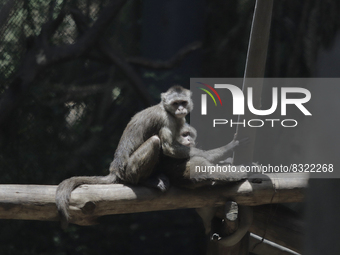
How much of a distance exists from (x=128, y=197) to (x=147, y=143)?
1.68 feet

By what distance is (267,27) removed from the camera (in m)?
2.86

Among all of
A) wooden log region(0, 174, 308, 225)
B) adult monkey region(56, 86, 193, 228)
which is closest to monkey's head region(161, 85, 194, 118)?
adult monkey region(56, 86, 193, 228)

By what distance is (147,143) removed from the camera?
3.34 metres

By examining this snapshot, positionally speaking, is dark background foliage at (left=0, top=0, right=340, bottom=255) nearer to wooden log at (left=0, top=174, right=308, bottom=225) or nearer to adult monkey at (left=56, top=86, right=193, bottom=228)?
adult monkey at (left=56, top=86, right=193, bottom=228)

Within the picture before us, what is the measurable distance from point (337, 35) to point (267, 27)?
2.06 metres

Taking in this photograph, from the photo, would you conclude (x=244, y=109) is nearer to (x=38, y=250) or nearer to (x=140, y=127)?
(x=140, y=127)

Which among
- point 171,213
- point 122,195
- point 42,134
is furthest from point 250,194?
point 42,134

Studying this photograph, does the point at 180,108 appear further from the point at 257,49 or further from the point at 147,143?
the point at 257,49

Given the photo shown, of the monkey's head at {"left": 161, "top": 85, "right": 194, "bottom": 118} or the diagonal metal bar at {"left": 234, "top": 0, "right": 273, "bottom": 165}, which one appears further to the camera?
the monkey's head at {"left": 161, "top": 85, "right": 194, "bottom": 118}

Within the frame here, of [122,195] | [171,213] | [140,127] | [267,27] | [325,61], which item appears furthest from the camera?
[171,213]

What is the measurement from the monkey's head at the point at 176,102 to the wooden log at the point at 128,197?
793 millimetres

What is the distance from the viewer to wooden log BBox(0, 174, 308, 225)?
2.84 metres

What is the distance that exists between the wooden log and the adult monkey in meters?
0.15

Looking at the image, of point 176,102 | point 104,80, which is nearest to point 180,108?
point 176,102
